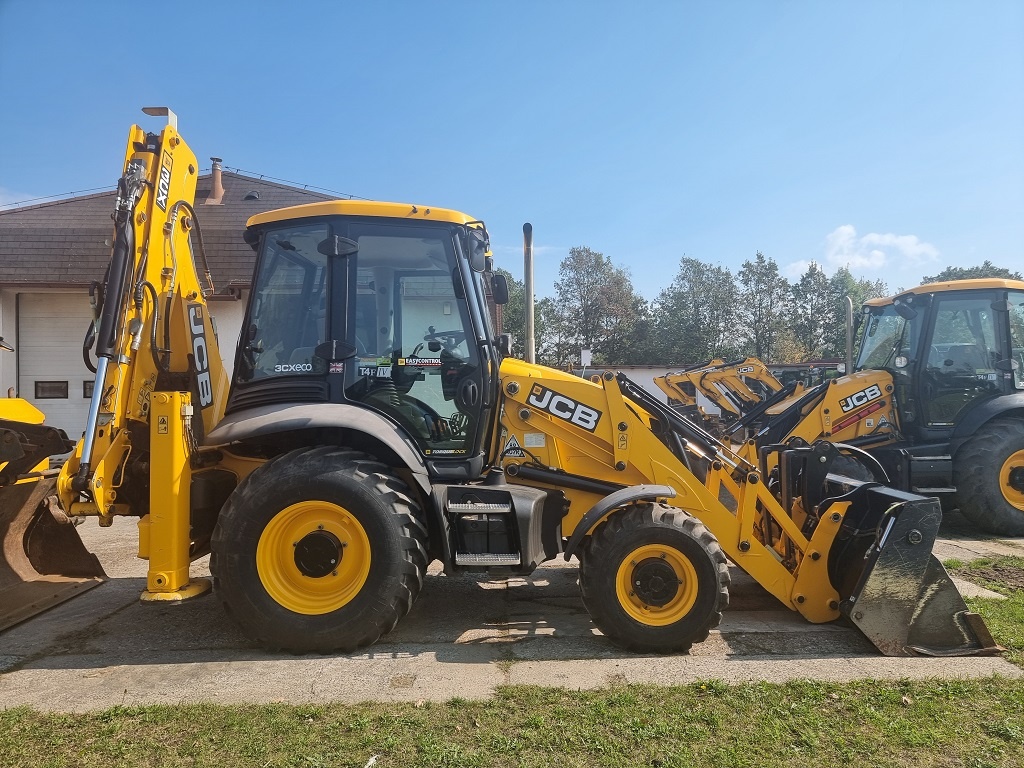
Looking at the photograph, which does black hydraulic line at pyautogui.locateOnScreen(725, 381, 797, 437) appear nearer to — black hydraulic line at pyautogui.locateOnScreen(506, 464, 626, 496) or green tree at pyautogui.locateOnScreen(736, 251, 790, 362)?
black hydraulic line at pyautogui.locateOnScreen(506, 464, 626, 496)

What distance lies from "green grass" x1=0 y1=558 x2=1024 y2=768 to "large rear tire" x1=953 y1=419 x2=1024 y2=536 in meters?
4.76

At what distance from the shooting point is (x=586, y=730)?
2.97 metres

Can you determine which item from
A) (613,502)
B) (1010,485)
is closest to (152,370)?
(613,502)

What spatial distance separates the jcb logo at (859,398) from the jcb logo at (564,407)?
202 inches

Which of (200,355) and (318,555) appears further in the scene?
(200,355)

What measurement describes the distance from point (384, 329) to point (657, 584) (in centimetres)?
240

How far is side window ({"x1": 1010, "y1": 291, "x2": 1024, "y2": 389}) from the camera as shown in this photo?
7.77 meters

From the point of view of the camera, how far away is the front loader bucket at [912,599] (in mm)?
3785

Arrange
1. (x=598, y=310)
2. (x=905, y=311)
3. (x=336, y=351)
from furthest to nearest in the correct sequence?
(x=598, y=310), (x=905, y=311), (x=336, y=351)

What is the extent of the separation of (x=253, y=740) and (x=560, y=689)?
149 centimetres

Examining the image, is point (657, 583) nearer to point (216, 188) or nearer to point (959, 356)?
point (959, 356)

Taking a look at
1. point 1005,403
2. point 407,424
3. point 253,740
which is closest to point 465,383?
point 407,424

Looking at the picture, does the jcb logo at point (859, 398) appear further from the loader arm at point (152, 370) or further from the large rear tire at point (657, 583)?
the loader arm at point (152, 370)

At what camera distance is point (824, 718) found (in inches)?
121
